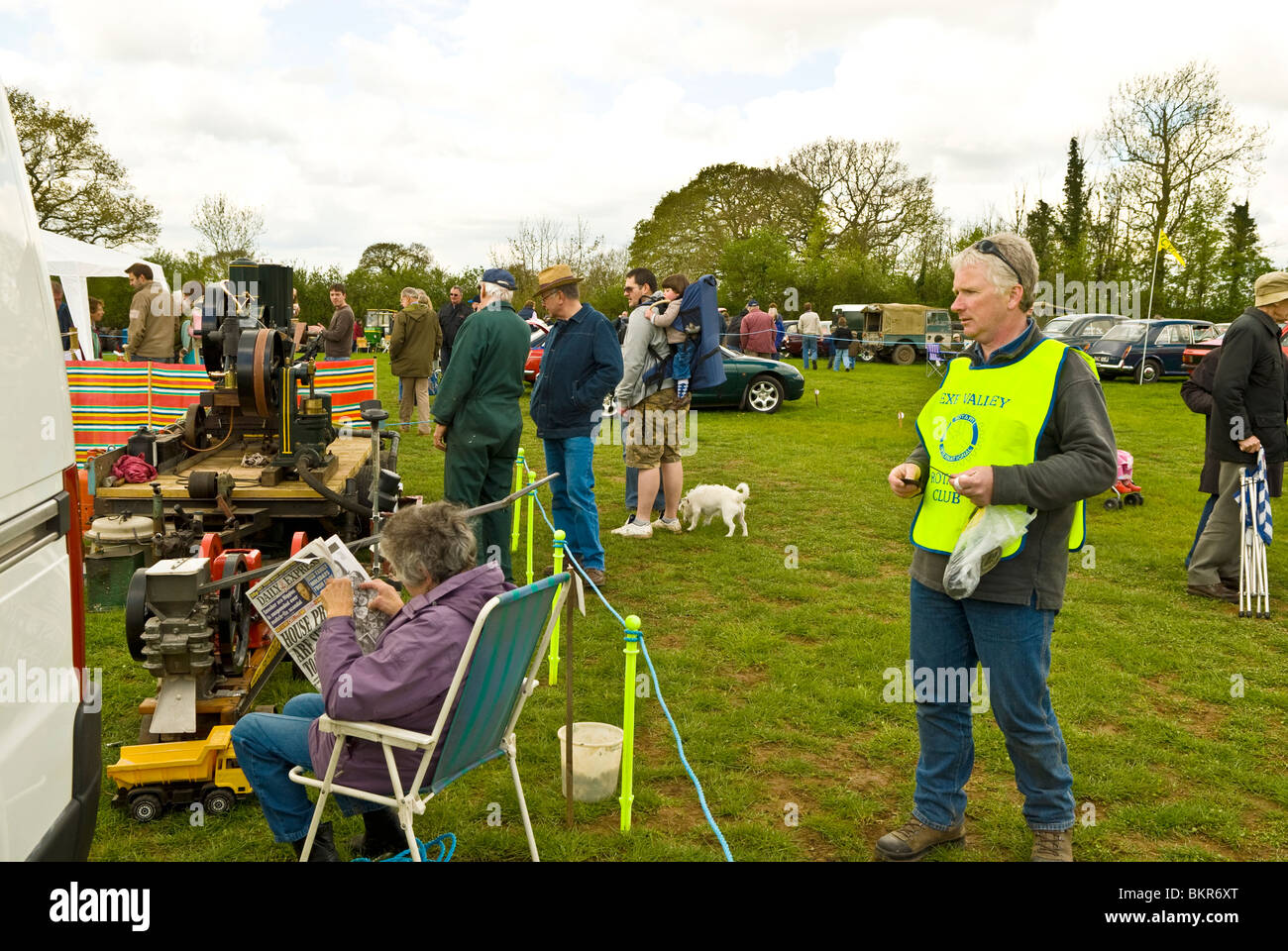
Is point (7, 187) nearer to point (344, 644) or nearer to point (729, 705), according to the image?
point (344, 644)

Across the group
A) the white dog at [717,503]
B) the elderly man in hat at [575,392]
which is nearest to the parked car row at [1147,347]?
the white dog at [717,503]

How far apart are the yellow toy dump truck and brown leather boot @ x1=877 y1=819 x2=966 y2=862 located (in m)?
2.48

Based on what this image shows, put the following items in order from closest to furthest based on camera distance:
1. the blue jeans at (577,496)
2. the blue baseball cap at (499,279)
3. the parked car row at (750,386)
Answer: the blue baseball cap at (499,279) < the blue jeans at (577,496) < the parked car row at (750,386)

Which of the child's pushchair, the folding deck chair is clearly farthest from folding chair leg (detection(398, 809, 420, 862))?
the child's pushchair

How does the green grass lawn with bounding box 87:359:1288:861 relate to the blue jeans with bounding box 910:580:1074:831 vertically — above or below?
below

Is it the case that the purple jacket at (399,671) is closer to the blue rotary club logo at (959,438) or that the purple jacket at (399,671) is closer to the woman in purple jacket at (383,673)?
the woman in purple jacket at (383,673)

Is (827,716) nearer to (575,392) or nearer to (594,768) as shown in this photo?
(594,768)

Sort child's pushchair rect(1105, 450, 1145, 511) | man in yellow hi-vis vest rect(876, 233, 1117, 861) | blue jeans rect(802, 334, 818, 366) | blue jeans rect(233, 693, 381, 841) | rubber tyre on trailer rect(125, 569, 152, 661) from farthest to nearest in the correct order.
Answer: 1. blue jeans rect(802, 334, 818, 366)
2. child's pushchair rect(1105, 450, 1145, 511)
3. rubber tyre on trailer rect(125, 569, 152, 661)
4. blue jeans rect(233, 693, 381, 841)
5. man in yellow hi-vis vest rect(876, 233, 1117, 861)

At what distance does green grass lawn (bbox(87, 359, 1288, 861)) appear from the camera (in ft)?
11.9

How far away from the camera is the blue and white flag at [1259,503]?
646 centimetres

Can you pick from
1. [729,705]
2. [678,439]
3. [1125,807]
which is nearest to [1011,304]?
[1125,807]

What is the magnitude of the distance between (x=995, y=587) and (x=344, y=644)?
2.08 meters

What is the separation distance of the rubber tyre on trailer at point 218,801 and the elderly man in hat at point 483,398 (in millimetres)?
2439

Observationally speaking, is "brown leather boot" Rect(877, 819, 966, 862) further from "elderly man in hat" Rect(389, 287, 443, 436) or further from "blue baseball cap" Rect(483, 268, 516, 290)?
"elderly man in hat" Rect(389, 287, 443, 436)
